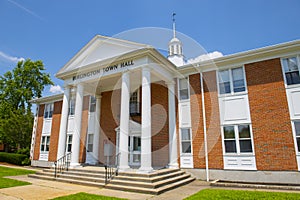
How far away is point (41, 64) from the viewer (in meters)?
33.1

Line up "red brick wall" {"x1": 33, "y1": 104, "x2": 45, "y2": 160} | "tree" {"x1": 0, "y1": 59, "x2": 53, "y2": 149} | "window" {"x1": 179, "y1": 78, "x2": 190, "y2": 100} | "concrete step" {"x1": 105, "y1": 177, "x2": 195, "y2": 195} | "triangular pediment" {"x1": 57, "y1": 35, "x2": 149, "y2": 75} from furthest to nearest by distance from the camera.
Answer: "tree" {"x1": 0, "y1": 59, "x2": 53, "y2": 149}
"red brick wall" {"x1": 33, "y1": 104, "x2": 45, "y2": 160}
"window" {"x1": 179, "y1": 78, "x2": 190, "y2": 100}
"triangular pediment" {"x1": 57, "y1": 35, "x2": 149, "y2": 75}
"concrete step" {"x1": 105, "y1": 177, "x2": 195, "y2": 195}

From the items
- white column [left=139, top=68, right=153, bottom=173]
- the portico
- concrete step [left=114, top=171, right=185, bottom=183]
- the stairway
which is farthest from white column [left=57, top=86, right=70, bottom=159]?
white column [left=139, top=68, right=153, bottom=173]

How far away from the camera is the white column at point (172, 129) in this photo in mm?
11172

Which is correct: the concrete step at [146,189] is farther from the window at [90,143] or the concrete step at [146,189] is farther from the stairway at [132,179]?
the window at [90,143]

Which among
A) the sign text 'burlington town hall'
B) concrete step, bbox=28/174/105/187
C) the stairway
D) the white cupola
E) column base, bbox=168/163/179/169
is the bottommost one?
concrete step, bbox=28/174/105/187

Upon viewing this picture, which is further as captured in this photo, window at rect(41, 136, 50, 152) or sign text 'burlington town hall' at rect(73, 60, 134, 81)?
window at rect(41, 136, 50, 152)

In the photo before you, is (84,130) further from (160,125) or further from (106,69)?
(160,125)

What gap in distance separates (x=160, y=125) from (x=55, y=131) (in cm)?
1046

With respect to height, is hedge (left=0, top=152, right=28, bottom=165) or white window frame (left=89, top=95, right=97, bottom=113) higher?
white window frame (left=89, top=95, right=97, bottom=113)

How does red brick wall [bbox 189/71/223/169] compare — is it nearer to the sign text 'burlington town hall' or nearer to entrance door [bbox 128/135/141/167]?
entrance door [bbox 128/135/141/167]

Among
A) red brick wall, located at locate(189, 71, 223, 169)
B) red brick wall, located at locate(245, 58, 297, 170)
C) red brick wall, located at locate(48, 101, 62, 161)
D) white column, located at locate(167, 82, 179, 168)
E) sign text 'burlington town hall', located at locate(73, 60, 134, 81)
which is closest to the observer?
red brick wall, located at locate(245, 58, 297, 170)

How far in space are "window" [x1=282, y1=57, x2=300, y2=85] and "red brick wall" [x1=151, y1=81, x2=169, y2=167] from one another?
6.61 m

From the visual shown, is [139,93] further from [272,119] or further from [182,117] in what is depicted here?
[272,119]

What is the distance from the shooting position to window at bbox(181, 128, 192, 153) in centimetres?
1126
